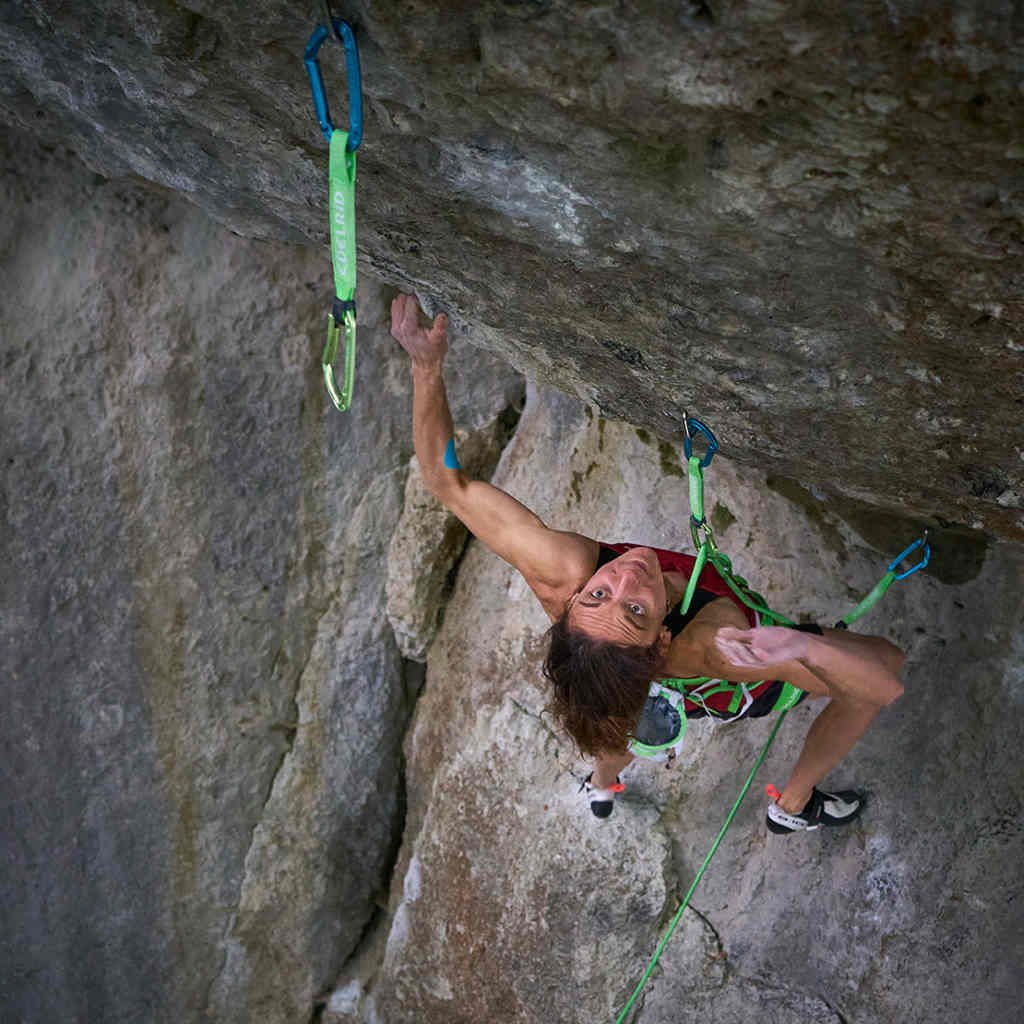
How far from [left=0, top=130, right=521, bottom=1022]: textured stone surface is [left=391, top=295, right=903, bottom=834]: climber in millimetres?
1544

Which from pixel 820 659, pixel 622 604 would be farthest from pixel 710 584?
pixel 820 659

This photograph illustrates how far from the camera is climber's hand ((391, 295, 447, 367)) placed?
2.89 meters

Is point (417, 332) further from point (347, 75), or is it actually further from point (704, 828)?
point (704, 828)

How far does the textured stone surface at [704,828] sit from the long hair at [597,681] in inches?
43.0

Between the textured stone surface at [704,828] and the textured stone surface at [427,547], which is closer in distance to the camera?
the textured stone surface at [704,828]

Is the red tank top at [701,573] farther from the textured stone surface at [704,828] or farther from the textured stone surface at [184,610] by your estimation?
the textured stone surface at [184,610]

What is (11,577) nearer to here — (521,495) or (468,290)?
(521,495)

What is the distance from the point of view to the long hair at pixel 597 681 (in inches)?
113

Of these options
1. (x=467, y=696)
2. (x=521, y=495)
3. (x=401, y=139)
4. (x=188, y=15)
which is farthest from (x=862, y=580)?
(x=188, y=15)

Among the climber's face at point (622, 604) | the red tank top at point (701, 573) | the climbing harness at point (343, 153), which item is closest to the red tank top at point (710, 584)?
the red tank top at point (701, 573)

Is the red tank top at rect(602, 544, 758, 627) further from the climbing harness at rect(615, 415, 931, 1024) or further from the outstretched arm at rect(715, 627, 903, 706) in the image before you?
the outstretched arm at rect(715, 627, 903, 706)

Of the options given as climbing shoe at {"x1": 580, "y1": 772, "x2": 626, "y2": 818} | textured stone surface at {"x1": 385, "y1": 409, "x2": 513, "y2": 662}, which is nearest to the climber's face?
climbing shoe at {"x1": 580, "y1": 772, "x2": 626, "y2": 818}

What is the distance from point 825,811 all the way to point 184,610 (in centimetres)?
271

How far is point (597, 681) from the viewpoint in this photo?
9.41 feet
